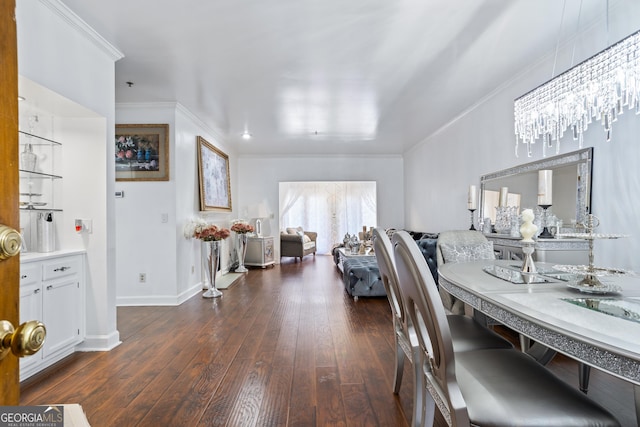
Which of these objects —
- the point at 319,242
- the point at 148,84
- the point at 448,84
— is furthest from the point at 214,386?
the point at 319,242

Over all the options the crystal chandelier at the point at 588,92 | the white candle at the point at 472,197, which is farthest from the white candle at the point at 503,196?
the crystal chandelier at the point at 588,92

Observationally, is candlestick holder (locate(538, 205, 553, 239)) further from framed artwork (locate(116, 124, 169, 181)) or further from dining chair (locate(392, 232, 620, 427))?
framed artwork (locate(116, 124, 169, 181))

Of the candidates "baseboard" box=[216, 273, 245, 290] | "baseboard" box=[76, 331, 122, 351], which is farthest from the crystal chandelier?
"baseboard" box=[216, 273, 245, 290]

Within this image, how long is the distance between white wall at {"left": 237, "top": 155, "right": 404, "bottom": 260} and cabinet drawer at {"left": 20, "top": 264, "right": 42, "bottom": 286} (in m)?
5.70

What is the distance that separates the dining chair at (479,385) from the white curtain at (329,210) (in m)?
8.18

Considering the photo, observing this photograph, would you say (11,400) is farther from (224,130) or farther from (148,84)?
(224,130)

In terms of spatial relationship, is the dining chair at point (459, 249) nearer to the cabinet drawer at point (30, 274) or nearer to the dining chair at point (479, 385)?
the dining chair at point (479, 385)

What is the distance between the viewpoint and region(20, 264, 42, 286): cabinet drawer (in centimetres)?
215

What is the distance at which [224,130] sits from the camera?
573 cm

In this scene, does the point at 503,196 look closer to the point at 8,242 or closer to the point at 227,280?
the point at 8,242

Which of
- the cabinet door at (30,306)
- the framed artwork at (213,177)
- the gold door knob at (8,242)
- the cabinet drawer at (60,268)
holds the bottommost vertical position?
the cabinet door at (30,306)

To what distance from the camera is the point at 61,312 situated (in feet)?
8.12

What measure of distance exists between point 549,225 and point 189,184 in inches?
168

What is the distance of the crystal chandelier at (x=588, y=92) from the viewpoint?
175 centimetres
